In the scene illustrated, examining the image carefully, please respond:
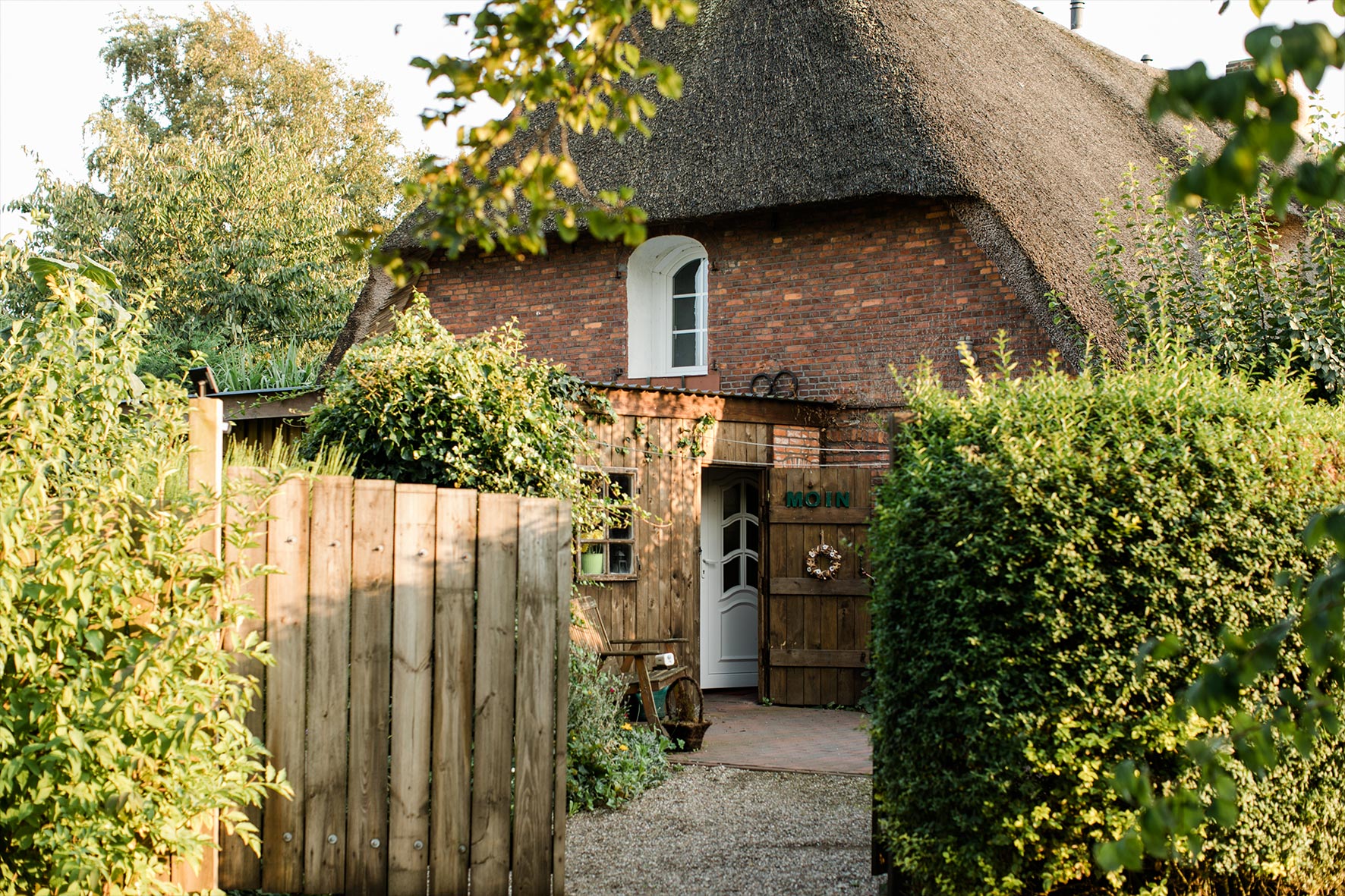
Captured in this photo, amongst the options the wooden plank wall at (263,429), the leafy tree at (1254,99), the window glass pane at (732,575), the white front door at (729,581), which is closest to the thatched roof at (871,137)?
the white front door at (729,581)

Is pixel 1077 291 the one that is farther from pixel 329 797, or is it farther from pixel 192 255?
pixel 192 255

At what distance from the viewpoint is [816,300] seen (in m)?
12.6

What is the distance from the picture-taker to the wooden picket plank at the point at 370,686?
4.54 metres

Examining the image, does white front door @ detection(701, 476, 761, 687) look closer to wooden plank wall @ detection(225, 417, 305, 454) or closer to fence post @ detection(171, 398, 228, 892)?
wooden plank wall @ detection(225, 417, 305, 454)

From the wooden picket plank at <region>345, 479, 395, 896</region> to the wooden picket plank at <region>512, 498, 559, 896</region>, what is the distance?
514 mm

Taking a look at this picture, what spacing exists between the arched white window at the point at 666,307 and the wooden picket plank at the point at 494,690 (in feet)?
29.4

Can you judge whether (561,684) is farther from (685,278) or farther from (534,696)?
A: (685,278)

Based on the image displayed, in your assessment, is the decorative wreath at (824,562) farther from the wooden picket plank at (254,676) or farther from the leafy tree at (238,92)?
the leafy tree at (238,92)

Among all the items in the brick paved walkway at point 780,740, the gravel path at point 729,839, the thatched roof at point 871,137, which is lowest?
the brick paved walkway at point 780,740

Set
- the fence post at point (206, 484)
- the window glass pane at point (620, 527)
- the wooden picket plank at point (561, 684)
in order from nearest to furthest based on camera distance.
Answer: the fence post at point (206, 484) < the wooden picket plank at point (561, 684) < the window glass pane at point (620, 527)

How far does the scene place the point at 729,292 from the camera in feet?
43.3

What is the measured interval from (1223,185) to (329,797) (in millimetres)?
3999

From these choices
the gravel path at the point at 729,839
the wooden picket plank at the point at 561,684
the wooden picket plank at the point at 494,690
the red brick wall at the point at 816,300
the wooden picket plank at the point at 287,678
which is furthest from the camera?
the red brick wall at the point at 816,300

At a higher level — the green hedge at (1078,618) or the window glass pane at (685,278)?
the window glass pane at (685,278)
